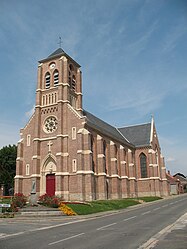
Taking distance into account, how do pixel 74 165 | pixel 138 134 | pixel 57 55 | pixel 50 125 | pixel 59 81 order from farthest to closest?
pixel 138 134 < pixel 57 55 < pixel 59 81 < pixel 50 125 < pixel 74 165

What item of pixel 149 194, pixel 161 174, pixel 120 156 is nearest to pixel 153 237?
pixel 120 156

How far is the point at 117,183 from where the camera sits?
40469 millimetres

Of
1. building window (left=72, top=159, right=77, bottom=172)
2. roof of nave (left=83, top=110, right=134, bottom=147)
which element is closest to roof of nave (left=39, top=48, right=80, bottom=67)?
roof of nave (left=83, top=110, right=134, bottom=147)

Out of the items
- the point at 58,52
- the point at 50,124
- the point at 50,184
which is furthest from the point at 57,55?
the point at 50,184

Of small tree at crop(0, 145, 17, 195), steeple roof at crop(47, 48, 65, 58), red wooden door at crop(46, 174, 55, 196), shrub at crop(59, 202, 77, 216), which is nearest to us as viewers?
shrub at crop(59, 202, 77, 216)

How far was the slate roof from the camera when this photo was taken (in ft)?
181

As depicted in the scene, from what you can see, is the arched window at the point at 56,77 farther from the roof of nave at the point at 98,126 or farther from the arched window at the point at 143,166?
the arched window at the point at 143,166

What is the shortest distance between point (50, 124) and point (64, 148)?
15.2 feet

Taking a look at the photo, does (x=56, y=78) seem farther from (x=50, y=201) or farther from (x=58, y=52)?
(x=50, y=201)

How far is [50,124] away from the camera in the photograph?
3688cm

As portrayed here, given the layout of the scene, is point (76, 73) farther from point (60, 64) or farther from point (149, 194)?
point (149, 194)

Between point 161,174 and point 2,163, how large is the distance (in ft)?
109

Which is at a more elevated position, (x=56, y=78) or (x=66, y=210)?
(x=56, y=78)

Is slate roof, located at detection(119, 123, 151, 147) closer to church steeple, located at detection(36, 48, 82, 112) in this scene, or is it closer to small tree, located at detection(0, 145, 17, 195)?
church steeple, located at detection(36, 48, 82, 112)
